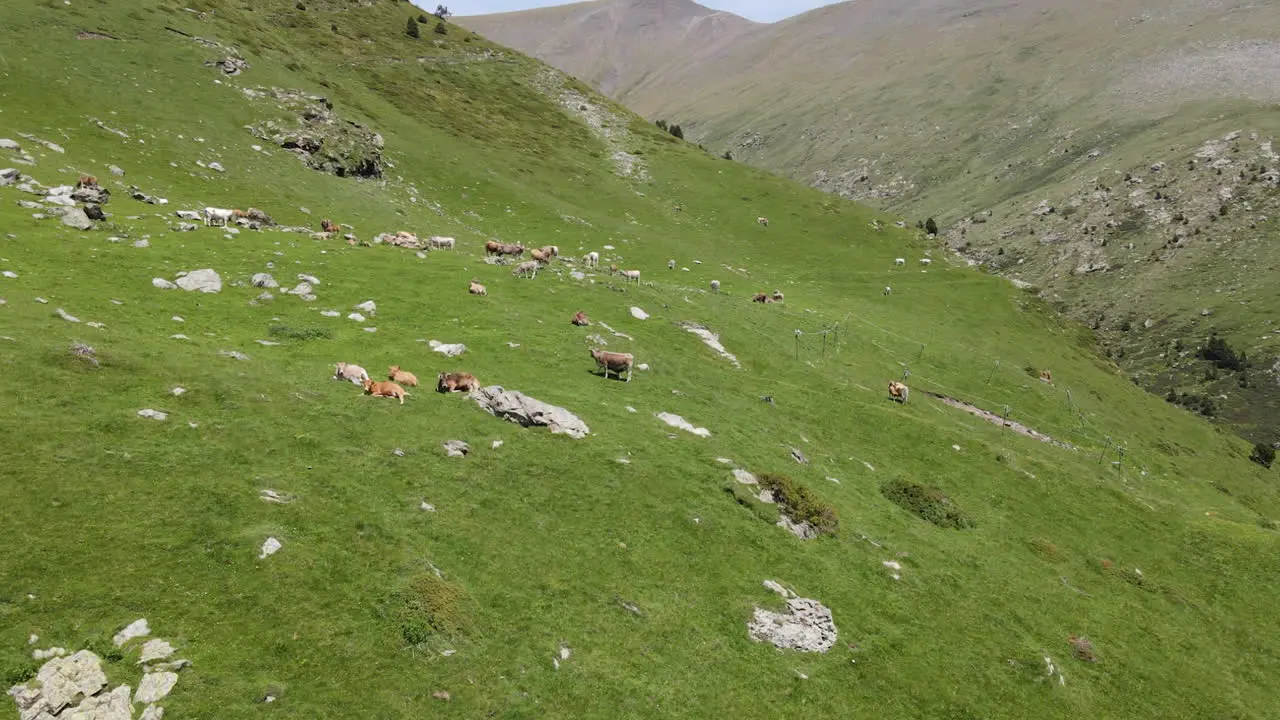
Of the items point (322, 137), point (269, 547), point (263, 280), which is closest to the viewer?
point (269, 547)

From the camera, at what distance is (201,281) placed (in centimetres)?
2912

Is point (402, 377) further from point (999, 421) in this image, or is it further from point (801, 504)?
point (999, 421)

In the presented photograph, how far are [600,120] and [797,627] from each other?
10964cm

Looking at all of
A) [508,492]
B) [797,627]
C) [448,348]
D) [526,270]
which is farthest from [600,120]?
[797,627]

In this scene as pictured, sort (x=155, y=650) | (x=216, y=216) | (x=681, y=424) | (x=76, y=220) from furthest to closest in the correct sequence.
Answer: (x=216, y=216), (x=76, y=220), (x=681, y=424), (x=155, y=650)

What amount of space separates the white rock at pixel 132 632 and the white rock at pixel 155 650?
0.83ft

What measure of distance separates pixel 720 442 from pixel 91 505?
20.1m

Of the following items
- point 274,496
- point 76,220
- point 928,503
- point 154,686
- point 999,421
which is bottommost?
point 999,421

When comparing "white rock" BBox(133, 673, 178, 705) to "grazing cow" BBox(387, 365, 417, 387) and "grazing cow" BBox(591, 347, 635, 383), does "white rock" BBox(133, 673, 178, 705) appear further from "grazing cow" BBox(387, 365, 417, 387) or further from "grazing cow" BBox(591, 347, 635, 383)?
"grazing cow" BBox(591, 347, 635, 383)

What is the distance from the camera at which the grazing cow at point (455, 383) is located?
79.9 ft

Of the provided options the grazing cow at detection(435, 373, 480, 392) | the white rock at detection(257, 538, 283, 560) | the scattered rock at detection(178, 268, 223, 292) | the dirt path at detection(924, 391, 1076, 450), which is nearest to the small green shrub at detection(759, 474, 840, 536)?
the grazing cow at detection(435, 373, 480, 392)

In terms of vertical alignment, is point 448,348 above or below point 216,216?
below

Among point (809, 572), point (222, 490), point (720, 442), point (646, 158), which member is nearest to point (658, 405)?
point (720, 442)

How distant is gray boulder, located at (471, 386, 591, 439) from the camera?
76.4ft
